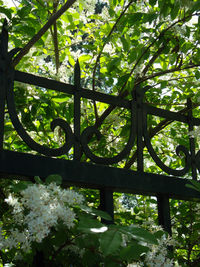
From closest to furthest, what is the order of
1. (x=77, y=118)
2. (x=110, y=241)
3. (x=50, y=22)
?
(x=110, y=241) < (x=77, y=118) < (x=50, y=22)

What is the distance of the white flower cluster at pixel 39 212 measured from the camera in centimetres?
Result: 115

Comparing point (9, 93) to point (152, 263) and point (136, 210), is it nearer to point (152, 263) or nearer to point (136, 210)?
point (152, 263)

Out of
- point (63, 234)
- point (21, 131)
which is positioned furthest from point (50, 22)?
point (63, 234)

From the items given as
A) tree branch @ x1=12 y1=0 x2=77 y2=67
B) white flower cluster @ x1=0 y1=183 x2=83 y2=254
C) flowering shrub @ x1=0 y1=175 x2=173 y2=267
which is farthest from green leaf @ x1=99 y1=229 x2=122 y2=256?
tree branch @ x1=12 y1=0 x2=77 y2=67

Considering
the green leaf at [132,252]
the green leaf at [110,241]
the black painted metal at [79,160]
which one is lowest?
the green leaf at [132,252]

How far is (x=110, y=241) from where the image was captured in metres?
1.11

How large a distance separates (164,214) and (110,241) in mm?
776

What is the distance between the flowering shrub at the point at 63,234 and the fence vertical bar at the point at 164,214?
304mm

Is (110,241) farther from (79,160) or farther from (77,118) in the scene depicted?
(77,118)

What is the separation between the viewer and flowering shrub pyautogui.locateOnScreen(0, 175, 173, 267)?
1150mm

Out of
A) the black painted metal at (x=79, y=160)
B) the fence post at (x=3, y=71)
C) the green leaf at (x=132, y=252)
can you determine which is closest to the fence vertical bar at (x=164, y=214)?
the black painted metal at (x=79, y=160)

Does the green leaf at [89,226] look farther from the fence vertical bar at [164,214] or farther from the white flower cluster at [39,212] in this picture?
the fence vertical bar at [164,214]

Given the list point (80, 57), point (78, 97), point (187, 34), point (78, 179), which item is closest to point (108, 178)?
point (78, 179)

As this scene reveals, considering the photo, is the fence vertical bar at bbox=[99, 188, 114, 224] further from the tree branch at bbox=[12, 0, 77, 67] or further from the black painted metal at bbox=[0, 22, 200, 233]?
the tree branch at bbox=[12, 0, 77, 67]
